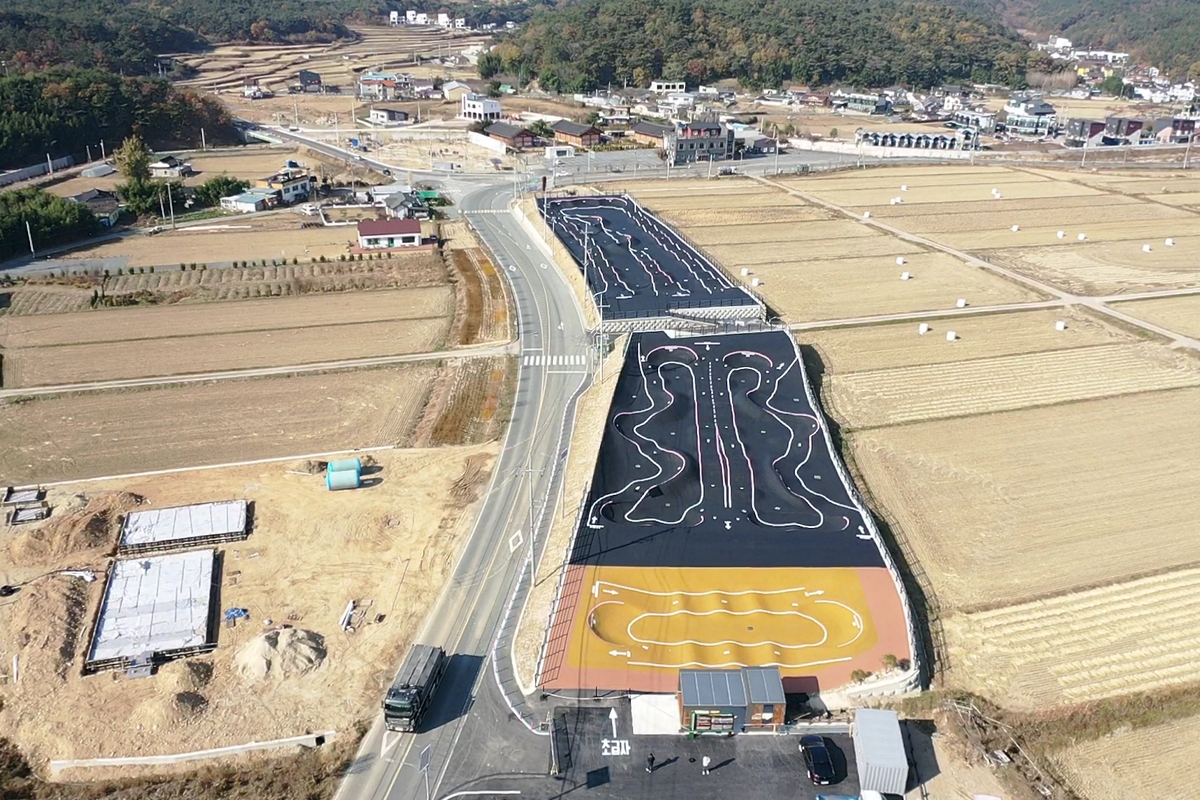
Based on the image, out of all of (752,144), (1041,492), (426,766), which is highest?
(752,144)

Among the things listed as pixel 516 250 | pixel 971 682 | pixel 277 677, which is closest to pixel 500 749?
pixel 277 677

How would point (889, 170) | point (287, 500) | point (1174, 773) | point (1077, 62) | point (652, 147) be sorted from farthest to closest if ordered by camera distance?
point (1077, 62) < point (652, 147) < point (889, 170) < point (287, 500) < point (1174, 773)

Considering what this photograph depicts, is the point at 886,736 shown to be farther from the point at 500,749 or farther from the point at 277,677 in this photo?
the point at 277,677

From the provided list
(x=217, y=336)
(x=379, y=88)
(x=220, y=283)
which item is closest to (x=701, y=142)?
(x=220, y=283)

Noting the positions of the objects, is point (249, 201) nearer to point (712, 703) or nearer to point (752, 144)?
point (752, 144)

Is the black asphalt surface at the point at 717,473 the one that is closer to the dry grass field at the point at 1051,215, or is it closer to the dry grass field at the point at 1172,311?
the dry grass field at the point at 1172,311
